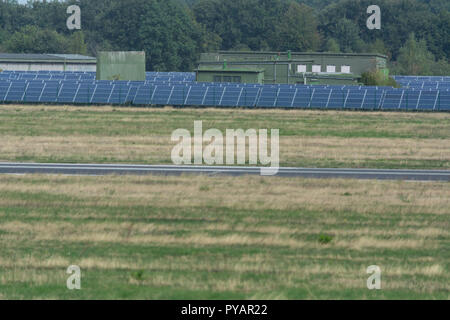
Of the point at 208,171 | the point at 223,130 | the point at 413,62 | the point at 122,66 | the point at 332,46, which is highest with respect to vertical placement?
the point at 332,46

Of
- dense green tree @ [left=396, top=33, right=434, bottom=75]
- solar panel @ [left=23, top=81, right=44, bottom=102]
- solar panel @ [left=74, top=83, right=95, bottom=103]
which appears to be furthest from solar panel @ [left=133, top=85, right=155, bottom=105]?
dense green tree @ [left=396, top=33, right=434, bottom=75]

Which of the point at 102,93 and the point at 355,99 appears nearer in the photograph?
the point at 355,99

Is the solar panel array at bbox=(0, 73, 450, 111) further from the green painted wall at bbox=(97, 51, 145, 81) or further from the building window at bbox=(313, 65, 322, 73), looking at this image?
the building window at bbox=(313, 65, 322, 73)

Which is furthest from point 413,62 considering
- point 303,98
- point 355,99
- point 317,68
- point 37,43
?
point 303,98

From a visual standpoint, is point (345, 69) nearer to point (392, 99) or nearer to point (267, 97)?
point (392, 99)

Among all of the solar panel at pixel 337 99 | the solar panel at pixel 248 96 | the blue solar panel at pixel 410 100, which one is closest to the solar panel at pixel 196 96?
the solar panel at pixel 248 96

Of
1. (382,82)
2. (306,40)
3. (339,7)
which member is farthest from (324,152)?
(339,7)

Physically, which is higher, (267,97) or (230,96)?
(230,96)
